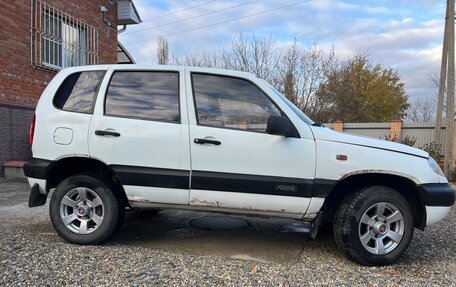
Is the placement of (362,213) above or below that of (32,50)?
below

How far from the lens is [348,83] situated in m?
35.7

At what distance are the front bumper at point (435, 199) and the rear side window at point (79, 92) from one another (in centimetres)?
362

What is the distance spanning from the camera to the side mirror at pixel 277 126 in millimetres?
4391

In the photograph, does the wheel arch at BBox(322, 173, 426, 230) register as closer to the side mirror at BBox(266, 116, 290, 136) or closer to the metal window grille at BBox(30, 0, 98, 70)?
the side mirror at BBox(266, 116, 290, 136)

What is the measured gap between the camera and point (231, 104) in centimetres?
477

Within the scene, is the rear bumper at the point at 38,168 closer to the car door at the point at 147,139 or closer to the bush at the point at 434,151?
the car door at the point at 147,139

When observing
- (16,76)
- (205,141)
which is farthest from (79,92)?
(16,76)

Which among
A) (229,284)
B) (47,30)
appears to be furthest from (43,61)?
(229,284)

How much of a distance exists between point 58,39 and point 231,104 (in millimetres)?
8937

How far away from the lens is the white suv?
4480 mm

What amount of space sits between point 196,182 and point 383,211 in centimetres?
193

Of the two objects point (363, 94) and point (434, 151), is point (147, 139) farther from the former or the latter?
point (363, 94)

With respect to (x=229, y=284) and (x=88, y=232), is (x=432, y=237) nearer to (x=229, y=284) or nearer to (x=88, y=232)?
(x=229, y=284)

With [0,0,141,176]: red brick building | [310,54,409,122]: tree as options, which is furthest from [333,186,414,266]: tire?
[310,54,409,122]: tree
